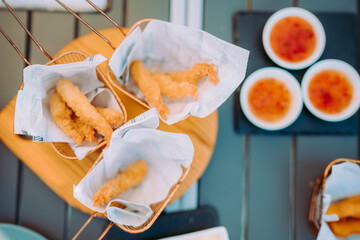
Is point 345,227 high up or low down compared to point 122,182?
down

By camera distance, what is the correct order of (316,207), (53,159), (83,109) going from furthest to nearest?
1. (316,207)
2. (53,159)
3. (83,109)

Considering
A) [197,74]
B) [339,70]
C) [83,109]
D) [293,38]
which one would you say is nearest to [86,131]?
[83,109]

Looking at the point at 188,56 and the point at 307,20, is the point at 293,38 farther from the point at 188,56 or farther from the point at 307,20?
the point at 188,56

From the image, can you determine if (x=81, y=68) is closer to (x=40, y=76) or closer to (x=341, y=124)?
(x=40, y=76)

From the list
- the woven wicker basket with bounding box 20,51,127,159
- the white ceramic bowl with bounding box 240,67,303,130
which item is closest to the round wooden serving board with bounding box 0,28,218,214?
the woven wicker basket with bounding box 20,51,127,159

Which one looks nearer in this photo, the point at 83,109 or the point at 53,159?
the point at 83,109

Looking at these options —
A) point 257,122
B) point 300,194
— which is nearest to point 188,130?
point 257,122
